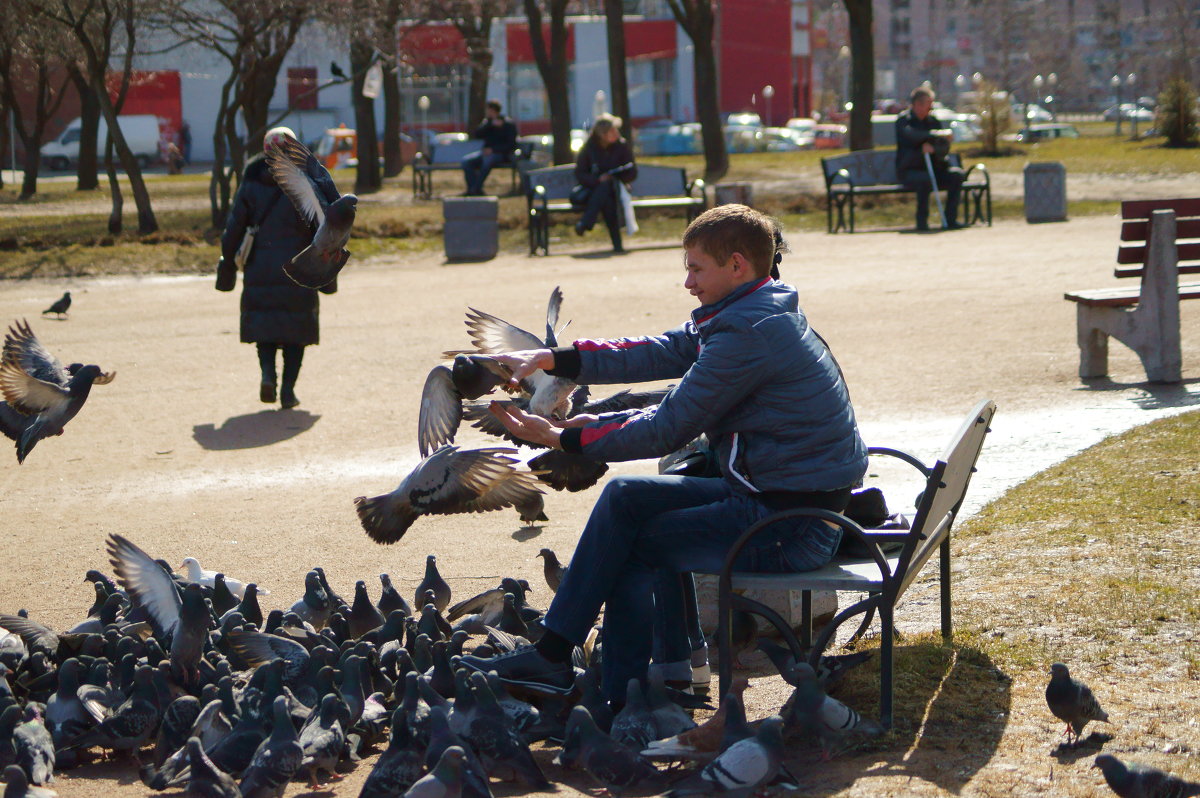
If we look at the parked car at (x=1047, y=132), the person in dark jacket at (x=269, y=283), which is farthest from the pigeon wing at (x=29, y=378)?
the parked car at (x=1047, y=132)

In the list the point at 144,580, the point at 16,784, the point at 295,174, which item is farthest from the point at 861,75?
the point at 16,784

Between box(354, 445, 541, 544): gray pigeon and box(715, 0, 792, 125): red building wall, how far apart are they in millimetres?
65522

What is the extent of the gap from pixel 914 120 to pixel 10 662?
16.1 m

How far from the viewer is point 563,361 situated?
429cm

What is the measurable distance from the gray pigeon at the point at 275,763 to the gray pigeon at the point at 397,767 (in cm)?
20

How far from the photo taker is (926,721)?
4.06 meters

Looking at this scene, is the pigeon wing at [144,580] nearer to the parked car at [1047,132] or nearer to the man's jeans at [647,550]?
the man's jeans at [647,550]

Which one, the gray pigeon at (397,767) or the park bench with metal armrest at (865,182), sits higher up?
the park bench with metal armrest at (865,182)

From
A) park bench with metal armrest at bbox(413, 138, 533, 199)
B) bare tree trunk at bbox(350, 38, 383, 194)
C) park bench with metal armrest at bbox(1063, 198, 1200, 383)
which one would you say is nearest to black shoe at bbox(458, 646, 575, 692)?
park bench with metal armrest at bbox(1063, 198, 1200, 383)

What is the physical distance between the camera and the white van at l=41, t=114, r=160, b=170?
1917 inches

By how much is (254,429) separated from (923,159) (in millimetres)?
12421

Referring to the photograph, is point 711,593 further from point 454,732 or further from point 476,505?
point 454,732

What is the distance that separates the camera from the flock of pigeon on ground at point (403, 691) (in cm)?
365

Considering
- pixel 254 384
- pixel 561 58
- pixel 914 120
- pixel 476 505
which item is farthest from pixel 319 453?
pixel 561 58
